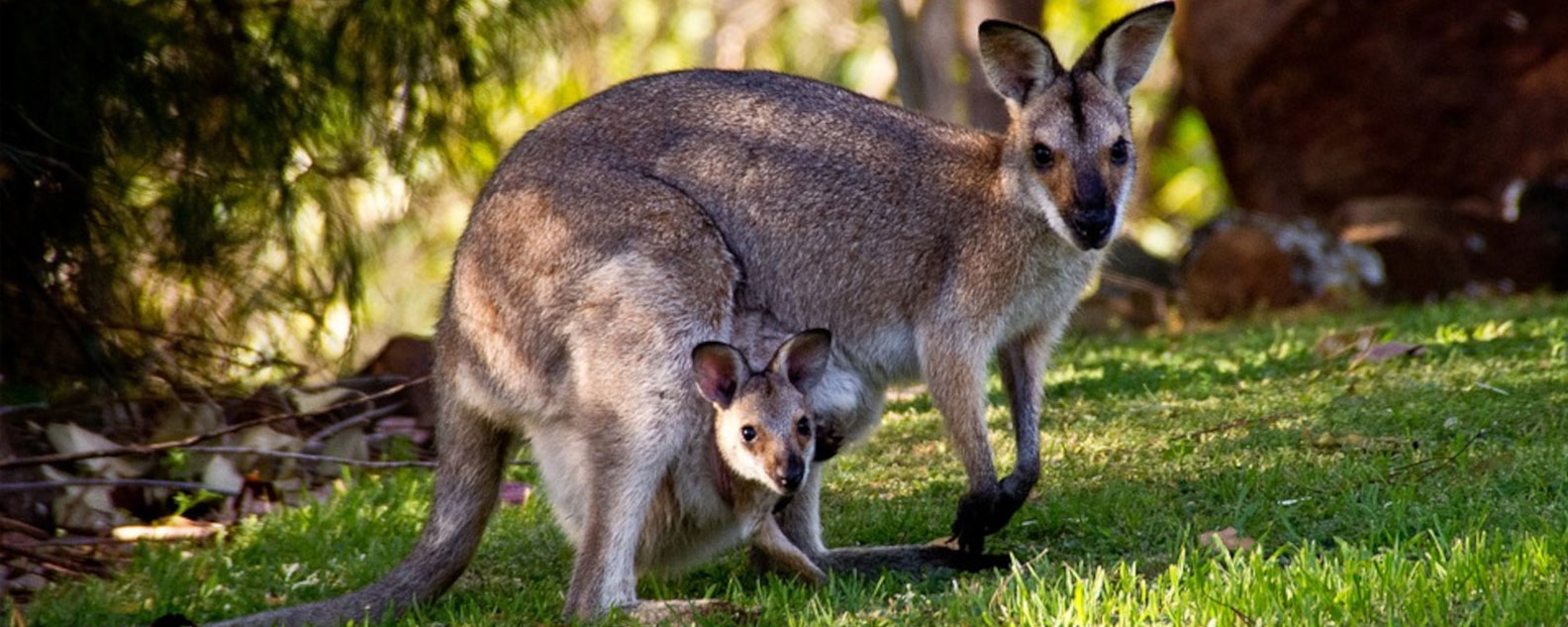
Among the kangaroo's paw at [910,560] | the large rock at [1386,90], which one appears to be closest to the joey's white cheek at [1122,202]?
the kangaroo's paw at [910,560]

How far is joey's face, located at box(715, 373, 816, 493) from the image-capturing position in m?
4.88

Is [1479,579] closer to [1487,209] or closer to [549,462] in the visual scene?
[549,462]

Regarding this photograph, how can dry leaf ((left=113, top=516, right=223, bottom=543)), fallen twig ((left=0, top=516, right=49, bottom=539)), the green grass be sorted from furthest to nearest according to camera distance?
dry leaf ((left=113, top=516, right=223, bottom=543)), fallen twig ((left=0, top=516, right=49, bottom=539)), the green grass

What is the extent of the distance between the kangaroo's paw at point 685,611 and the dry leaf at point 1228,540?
123 centimetres

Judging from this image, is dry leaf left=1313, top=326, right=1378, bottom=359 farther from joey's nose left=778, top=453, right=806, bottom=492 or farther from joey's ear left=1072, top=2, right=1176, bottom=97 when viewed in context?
joey's nose left=778, top=453, right=806, bottom=492

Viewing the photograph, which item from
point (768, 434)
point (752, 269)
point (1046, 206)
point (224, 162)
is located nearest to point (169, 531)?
point (224, 162)

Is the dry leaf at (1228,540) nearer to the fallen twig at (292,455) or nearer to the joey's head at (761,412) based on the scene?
the joey's head at (761,412)

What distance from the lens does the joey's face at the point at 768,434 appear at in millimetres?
4875

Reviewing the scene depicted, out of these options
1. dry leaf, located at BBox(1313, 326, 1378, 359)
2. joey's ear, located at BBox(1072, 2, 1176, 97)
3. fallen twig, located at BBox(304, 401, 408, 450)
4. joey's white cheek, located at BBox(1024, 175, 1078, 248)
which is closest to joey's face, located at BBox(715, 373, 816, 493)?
joey's white cheek, located at BBox(1024, 175, 1078, 248)

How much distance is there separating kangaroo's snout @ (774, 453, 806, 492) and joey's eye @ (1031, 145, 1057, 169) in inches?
48.6

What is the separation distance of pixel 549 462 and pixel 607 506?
1.20 feet

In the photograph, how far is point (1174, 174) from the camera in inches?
760

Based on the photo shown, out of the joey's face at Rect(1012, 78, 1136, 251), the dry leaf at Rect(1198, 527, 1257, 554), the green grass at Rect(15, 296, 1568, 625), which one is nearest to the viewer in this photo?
the green grass at Rect(15, 296, 1568, 625)

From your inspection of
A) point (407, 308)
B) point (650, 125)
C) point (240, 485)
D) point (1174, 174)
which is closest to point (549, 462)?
point (650, 125)
